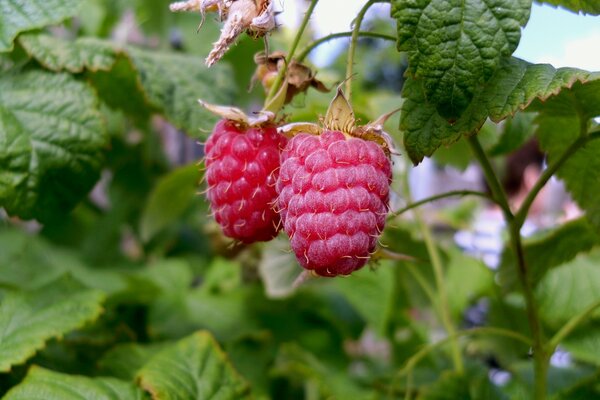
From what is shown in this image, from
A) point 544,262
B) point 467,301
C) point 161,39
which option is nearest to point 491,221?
point 467,301

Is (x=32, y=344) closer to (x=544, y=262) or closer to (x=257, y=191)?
(x=257, y=191)

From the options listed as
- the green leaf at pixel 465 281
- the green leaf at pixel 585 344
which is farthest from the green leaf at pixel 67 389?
the green leaf at pixel 465 281

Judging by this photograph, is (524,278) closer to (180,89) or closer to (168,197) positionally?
(180,89)

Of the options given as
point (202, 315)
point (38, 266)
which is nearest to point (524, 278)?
point (202, 315)

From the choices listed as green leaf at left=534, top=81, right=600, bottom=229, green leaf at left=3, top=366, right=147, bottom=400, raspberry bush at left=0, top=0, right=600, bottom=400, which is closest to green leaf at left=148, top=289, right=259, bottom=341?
raspberry bush at left=0, top=0, right=600, bottom=400

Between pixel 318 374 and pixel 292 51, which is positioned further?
pixel 318 374

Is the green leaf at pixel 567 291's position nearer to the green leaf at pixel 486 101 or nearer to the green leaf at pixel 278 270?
the green leaf at pixel 278 270

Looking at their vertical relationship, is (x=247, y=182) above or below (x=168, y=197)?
above

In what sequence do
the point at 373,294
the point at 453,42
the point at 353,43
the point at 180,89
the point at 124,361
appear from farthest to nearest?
1. the point at 373,294
2. the point at 180,89
3. the point at 124,361
4. the point at 353,43
5. the point at 453,42
